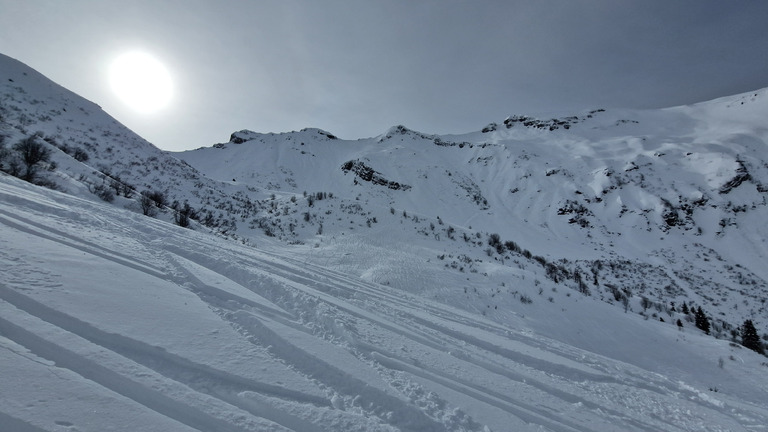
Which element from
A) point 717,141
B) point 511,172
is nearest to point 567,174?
point 511,172

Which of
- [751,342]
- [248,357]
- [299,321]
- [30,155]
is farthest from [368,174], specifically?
[248,357]

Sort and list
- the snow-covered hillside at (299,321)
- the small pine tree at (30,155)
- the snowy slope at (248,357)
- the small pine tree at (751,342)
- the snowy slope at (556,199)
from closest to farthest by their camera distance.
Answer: the snowy slope at (248,357) → the snow-covered hillside at (299,321) → the small pine tree at (30,155) → the small pine tree at (751,342) → the snowy slope at (556,199)

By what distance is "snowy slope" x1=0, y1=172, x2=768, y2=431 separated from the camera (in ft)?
7.43

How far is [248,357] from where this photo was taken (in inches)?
124

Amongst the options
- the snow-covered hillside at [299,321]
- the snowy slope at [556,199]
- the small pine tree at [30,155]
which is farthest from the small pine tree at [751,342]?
the small pine tree at [30,155]

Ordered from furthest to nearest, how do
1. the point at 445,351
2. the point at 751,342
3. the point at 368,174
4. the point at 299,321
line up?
the point at 368,174
the point at 751,342
the point at 445,351
the point at 299,321

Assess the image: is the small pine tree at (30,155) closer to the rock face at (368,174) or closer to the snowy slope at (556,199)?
the snowy slope at (556,199)

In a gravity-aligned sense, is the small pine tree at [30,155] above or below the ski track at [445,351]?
above

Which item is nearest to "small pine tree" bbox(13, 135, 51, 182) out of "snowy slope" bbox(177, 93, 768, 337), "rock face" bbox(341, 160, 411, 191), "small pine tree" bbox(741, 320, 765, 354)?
"snowy slope" bbox(177, 93, 768, 337)

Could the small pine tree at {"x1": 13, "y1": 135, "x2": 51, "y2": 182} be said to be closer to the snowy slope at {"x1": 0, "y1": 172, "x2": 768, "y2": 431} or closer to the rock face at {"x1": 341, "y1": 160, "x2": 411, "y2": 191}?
the snowy slope at {"x1": 0, "y1": 172, "x2": 768, "y2": 431}

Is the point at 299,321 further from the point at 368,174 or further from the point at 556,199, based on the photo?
the point at 556,199

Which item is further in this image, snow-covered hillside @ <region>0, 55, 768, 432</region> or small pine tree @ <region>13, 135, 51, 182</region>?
small pine tree @ <region>13, 135, 51, 182</region>

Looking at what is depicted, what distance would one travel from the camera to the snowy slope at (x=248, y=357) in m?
2.26

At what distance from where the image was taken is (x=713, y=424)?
422 centimetres
